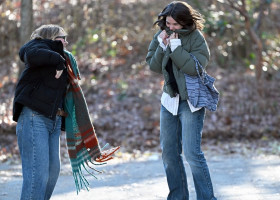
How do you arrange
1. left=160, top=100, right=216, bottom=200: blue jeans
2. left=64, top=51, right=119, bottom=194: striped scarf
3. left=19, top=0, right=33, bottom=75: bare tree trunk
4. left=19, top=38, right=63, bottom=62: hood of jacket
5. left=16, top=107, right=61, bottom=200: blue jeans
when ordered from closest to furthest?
left=16, top=107, right=61, bottom=200: blue jeans → left=19, top=38, right=63, bottom=62: hood of jacket → left=160, top=100, right=216, bottom=200: blue jeans → left=64, top=51, right=119, bottom=194: striped scarf → left=19, top=0, right=33, bottom=75: bare tree trunk

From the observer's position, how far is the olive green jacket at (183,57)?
473 centimetres

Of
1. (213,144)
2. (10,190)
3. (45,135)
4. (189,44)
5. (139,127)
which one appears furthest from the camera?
(139,127)

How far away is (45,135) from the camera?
456cm

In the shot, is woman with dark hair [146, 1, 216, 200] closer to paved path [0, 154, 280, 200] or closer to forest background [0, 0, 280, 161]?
paved path [0, 154, 280, 200]

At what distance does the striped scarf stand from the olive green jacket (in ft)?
2.41

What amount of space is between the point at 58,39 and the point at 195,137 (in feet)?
4.93

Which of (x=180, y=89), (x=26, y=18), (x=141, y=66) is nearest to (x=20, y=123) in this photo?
(x=180, y=89)

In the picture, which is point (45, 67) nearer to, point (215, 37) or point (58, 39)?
point (58, 39)

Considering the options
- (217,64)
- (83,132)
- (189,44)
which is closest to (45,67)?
(83,132)

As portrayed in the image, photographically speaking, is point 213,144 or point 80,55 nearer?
point 213,144

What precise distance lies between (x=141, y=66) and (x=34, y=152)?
11.2 m

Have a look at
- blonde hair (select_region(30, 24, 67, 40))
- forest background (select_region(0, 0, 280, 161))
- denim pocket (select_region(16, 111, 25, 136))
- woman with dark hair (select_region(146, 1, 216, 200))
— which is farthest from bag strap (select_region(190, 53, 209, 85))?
forest background (select_region(0, 0, 280, 161))

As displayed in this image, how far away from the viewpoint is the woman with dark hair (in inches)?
189

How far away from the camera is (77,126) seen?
504cm
